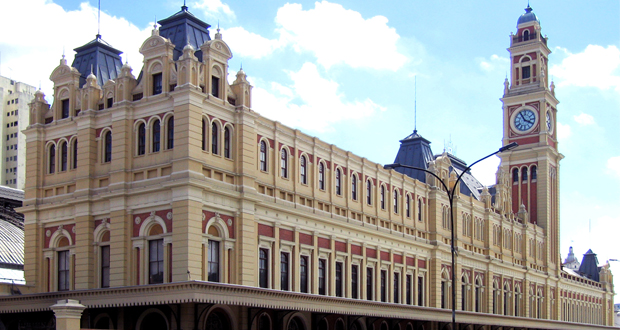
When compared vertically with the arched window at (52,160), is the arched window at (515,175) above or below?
above

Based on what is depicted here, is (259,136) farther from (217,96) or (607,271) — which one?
(607,271)

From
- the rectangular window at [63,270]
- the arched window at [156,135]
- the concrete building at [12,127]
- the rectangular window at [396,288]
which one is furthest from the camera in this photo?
the concrete building at [12,127]

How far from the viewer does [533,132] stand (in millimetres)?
87375

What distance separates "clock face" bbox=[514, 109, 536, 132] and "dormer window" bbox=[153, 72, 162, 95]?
180ft

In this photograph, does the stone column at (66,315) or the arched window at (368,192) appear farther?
the arched window at (368,192)

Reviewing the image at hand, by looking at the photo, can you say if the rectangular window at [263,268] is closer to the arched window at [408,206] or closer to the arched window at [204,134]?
the arched window at [204,134]

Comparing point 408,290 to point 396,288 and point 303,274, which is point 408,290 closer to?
point 396,288

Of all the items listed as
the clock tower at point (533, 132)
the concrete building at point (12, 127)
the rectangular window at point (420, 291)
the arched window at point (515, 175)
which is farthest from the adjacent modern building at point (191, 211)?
the concrete building at point (12, 127)

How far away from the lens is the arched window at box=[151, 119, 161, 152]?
4050 centimetres

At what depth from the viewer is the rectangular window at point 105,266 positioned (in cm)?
4122

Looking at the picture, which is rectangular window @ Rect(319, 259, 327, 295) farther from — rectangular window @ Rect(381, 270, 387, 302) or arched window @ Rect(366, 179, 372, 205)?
rectangular window @ Rect(381, 270, 387, 302)

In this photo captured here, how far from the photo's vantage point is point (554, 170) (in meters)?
88.9

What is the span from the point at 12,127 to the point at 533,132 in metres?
86.5

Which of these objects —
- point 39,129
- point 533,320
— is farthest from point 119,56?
point 533,320
